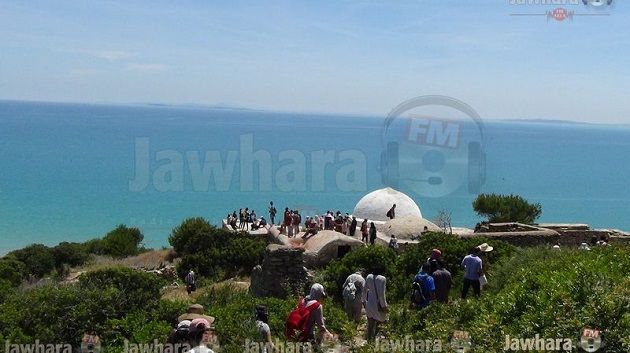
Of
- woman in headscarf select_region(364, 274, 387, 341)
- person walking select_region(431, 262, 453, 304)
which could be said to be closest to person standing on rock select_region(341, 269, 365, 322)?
woman in headscarf select_region(364, 274, 387, 341)

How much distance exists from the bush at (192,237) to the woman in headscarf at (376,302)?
16.8m

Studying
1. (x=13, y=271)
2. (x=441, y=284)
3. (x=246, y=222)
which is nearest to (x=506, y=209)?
(x=246, y=222)

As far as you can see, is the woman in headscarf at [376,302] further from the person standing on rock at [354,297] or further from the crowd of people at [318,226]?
the crowd of people at [318,226]

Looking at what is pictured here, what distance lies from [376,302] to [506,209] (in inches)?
1317

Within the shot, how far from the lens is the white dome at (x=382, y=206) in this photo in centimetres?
3272

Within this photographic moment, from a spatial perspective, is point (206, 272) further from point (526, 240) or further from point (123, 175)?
point (123, 175)

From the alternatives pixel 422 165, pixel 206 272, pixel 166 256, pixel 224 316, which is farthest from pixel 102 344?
pixel 422 165

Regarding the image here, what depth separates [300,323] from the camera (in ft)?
29.7

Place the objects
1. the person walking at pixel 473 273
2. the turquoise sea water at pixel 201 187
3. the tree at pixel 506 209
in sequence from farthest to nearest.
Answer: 1. the turquoise sea water at pixel 201 187
2. the tree at pixel 506 209
3. the person walking at pixel 473 273

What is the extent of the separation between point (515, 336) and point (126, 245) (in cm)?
3861

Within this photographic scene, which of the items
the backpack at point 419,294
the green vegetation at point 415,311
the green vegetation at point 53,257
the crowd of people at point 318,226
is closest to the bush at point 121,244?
the green vegetation at point 53,257

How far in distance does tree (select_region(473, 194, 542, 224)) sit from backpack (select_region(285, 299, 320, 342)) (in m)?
33.4

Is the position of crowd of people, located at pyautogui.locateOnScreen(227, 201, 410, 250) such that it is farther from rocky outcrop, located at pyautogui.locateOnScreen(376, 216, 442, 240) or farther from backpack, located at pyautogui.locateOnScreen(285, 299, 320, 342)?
backpack, located at pyautogui.locateOnScreen(285, 299, 320, 342)

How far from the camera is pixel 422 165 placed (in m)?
109
